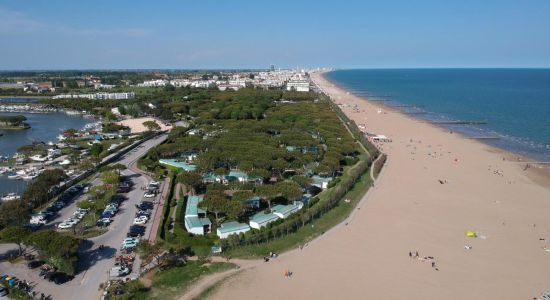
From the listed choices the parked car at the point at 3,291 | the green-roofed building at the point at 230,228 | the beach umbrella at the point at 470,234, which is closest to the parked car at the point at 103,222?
the green-roofed building at the point at 230,228

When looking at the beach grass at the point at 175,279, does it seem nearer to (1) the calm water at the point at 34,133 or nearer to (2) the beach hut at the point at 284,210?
(2) the beach hut at the point at 284,210

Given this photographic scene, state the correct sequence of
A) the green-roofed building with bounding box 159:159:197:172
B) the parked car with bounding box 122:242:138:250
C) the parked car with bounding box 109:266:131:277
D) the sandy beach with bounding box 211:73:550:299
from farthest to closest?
the green-roofed building with bounding box 159:159:197:172
the parked car with bounding box 122:242:138:250
the parked car with bounding box 109:266:131:277
the sandy beach with bounding box 211:73:550:299

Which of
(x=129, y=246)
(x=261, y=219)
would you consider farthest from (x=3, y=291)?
(x=261, y=219)

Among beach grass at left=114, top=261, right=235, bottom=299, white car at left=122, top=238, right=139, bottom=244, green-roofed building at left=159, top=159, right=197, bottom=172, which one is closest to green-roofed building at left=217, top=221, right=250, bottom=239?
beach grass at left=114, top=261, right=235, bottom=299

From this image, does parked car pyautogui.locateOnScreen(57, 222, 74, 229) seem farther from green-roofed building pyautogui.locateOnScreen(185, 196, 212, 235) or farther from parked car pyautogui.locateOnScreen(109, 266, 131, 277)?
parked car pyautogui.locateOnScreen(109, 266, 131, 277)

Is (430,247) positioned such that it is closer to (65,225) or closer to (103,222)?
(103,222)
